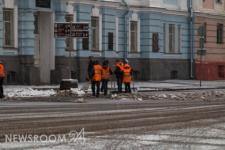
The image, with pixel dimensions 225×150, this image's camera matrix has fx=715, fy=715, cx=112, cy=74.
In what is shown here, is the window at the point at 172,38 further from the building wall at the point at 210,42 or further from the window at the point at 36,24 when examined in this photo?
the window at the point at 36,24

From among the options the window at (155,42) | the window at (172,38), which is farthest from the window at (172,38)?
the window at (155,42)

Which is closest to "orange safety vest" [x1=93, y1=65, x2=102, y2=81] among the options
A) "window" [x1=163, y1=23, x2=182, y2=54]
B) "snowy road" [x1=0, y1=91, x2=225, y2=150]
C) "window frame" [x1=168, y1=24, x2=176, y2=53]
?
"snowy road" [x1=0, y1=91, x2=225, y2=150]

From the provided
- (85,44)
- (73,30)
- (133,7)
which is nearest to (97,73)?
(73,30)

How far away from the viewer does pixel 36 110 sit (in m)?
21.6

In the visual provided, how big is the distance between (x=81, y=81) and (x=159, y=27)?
875 cm

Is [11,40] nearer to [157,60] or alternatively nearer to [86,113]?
[157,60]

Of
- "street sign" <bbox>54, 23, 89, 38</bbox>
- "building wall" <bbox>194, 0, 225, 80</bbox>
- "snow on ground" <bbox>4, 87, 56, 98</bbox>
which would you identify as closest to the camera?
"snow on ground" <bbox>4, 87, 56, 98</bbox>

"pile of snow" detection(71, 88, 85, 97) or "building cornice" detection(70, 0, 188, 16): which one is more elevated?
"building cornice" detection(70, 0, 188, 16)

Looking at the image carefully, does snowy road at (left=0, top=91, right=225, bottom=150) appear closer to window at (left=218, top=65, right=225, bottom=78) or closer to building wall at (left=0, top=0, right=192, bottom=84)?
building wall at (left=0, top=0, right=192, bottom=84)

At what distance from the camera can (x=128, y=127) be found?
15836 mm

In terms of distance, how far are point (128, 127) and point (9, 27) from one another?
23087 mm

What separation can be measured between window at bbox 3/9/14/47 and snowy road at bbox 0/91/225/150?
16674mm

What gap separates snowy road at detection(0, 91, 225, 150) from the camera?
12.8m

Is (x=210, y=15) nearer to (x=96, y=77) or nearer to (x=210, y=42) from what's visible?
(x=210, y=42)
